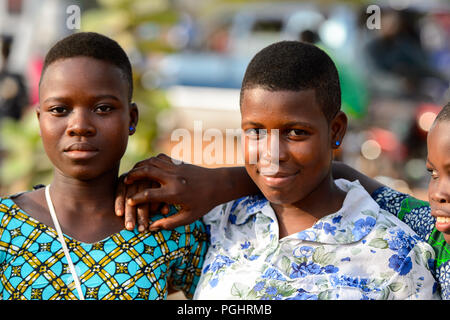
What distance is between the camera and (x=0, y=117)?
8070mm

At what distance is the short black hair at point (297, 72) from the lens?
229 centimetres

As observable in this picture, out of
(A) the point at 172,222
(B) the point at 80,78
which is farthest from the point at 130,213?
(B) the point at 80,78

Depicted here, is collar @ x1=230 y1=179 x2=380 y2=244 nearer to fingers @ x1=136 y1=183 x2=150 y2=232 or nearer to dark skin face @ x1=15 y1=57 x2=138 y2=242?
fingers @ x1=136 y1=183 x2=150 y2=232

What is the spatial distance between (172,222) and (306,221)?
52cm

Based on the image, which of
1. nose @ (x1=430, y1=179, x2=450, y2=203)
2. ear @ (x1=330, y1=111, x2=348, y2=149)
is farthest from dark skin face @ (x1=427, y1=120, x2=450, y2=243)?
ear @ (x1=330, y1=111, x2=348, y2=149)

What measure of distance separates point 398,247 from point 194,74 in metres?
9.02

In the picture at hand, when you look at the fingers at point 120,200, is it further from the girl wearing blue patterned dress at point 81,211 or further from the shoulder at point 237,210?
the shoulder at point 237,210

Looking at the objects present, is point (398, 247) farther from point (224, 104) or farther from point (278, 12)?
point (278, 12)

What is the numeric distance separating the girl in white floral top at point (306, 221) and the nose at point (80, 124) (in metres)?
0.58

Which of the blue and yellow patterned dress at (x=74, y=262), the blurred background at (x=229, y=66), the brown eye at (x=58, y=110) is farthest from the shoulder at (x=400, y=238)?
the blurred background at (x=229, y=66)

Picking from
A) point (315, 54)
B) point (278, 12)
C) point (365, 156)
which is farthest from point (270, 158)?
point (278, 12)

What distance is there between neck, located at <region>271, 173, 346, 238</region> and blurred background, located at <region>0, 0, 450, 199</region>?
2.91 m
